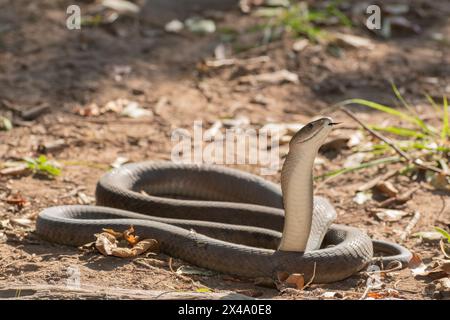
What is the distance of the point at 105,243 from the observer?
208 inches

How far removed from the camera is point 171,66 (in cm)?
947

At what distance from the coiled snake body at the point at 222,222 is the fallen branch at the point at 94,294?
2.07 ft

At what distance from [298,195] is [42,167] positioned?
9.00 ft

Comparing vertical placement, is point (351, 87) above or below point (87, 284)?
above

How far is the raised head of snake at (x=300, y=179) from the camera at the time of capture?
4.66m

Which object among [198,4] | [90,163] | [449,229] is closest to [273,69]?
[198,4]

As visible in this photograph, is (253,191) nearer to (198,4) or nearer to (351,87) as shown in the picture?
(351,87)

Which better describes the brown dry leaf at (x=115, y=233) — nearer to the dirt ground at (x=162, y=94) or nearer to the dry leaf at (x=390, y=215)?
the dirt ground at (x=162, y=94)

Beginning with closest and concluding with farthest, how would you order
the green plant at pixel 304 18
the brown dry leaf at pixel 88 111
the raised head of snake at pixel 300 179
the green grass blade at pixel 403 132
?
the raised head of snake at pixel 300 179
the green grass blade at pixel 403 132
the brown dry leaf at pixel 88 111
the green plant at pixel 304 18

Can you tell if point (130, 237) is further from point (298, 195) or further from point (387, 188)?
point (387, 188)

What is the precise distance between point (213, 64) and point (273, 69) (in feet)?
2.11

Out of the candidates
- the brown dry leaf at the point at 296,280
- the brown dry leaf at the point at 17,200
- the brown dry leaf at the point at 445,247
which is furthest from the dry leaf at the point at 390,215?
the brown dry leaf at the point at 17,200

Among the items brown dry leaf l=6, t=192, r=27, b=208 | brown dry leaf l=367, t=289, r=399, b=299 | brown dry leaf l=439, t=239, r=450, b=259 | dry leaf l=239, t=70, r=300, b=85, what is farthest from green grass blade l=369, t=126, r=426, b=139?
brown dry leaf l=6, t=192, r=27, b=208

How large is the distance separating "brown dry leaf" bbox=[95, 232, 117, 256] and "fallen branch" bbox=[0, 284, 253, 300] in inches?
27.1
